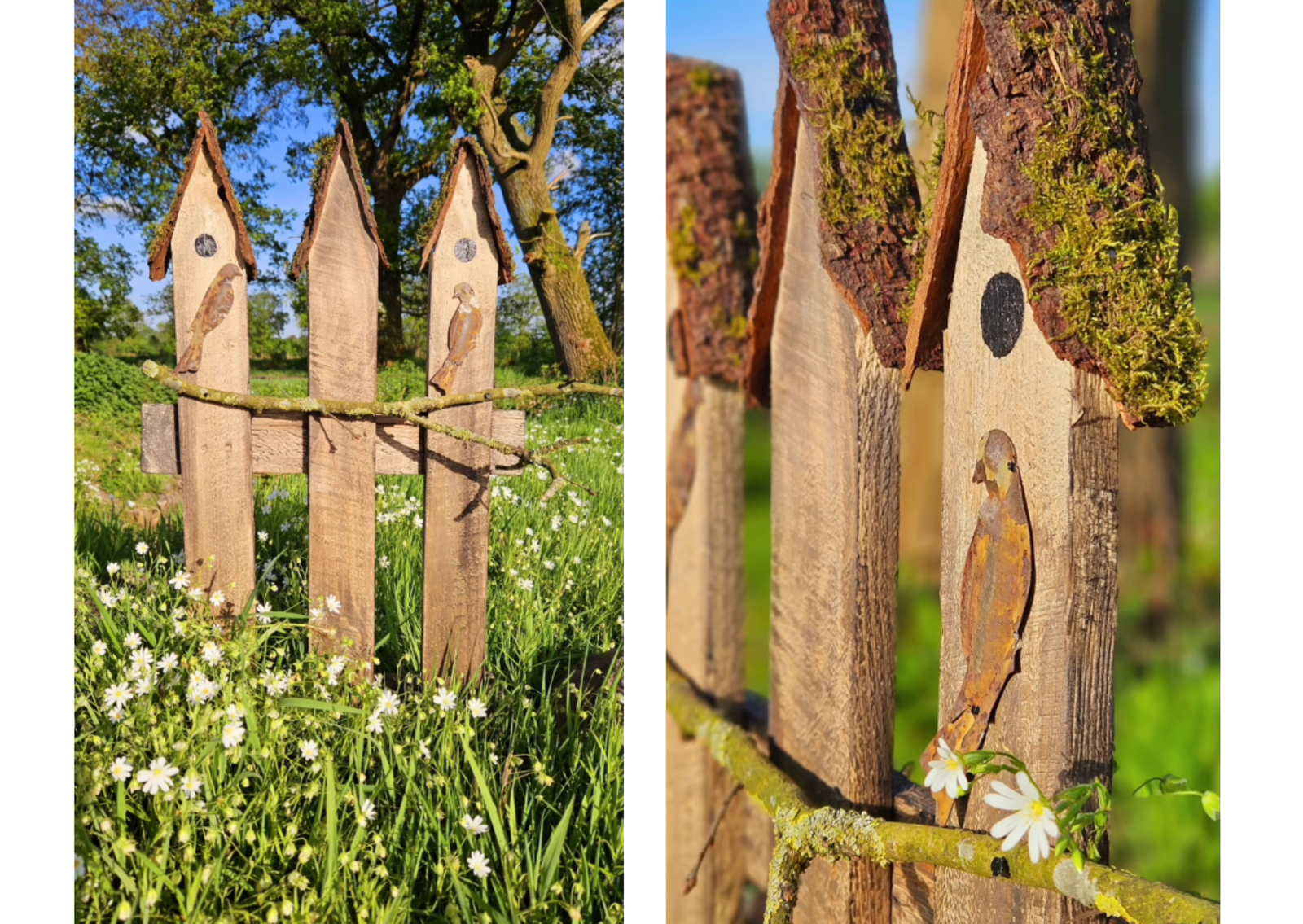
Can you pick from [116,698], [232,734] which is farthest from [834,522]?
[116,698]

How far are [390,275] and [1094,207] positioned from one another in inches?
34.7

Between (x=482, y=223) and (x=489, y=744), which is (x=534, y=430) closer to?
(x=482, y=223)

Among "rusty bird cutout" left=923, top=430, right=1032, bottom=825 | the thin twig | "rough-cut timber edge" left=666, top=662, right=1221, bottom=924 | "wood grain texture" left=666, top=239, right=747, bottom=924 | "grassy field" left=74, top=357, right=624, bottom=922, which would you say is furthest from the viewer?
"wood grain texture" left=666, top=239, right=747, bottom=924

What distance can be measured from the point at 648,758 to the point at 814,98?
3.00 feet

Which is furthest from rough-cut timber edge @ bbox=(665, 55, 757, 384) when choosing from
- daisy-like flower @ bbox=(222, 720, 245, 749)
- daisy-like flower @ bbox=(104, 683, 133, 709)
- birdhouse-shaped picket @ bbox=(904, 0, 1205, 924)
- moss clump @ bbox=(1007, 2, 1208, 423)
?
daisy-like flower @ bbox=(104, 683, 133, 709)

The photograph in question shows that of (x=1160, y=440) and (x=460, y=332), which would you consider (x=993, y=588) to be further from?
(x=460, y=332)

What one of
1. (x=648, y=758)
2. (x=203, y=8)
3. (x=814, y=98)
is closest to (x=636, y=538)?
(x=648, y=758)

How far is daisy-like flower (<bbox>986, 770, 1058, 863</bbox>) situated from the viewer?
89cm

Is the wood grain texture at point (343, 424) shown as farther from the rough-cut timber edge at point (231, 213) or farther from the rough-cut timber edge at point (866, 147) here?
the rough-cut timber edge at point (866, 147)

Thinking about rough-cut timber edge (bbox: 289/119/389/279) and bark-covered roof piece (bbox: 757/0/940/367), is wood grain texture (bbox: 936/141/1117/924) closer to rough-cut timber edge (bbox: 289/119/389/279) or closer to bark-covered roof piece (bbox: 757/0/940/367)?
bark-covered roof piece (bbox: 757/0/940/367)

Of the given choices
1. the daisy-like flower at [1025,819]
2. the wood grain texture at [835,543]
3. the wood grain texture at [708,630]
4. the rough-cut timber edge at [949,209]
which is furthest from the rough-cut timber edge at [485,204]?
the daisy-like flower at [1025,819]

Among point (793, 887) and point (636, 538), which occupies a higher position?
point (636, 538)

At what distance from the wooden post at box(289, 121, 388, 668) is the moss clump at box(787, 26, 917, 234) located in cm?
63

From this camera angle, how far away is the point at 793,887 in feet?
3.66
